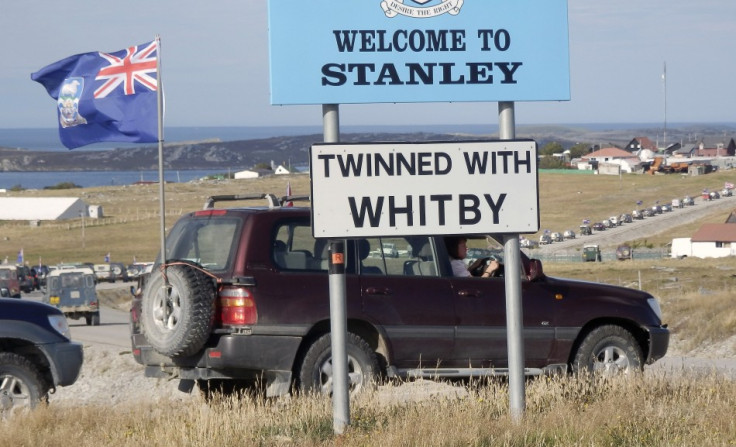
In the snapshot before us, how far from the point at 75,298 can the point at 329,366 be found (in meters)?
28.3

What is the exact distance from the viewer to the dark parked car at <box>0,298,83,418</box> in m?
10.7

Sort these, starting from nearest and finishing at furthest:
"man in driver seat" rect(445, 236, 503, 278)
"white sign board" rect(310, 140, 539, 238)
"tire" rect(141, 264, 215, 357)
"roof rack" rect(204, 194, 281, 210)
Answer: "white sign board" rect(310, 140, 539, 238) < "tire" rect(141, 264, 215, 357) < "roof rack" rect(204, 194, 281, 210) < "man in driver seat" rect(445, 236, 503, 278)

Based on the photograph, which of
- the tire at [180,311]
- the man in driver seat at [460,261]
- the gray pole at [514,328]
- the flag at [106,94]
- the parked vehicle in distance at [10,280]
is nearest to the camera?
the gray pole at [514,328]

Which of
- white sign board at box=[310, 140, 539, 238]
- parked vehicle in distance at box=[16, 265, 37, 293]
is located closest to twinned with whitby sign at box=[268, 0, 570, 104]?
white sign board at box=[310, 140, 539, 238]

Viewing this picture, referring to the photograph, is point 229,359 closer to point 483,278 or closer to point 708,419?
point 483,278

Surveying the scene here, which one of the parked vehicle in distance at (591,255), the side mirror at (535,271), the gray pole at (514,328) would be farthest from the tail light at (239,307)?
the parked vehicle in distance at (591,255)

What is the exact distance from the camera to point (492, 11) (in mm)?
8469

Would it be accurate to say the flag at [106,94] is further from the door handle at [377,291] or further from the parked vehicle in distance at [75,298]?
the parked vehicle in distance at [75,298]

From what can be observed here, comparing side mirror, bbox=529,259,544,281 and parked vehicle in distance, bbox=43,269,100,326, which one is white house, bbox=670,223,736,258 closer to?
parked vehicle in distance, bbox=43,269,100,326

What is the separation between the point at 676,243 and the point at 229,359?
7613cm

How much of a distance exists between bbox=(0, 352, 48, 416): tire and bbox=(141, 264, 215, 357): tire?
128 cm

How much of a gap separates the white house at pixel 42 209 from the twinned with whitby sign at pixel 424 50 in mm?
124550

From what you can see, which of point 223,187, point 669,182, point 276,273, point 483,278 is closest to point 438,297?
point 483,278

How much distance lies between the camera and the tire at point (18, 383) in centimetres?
1061
